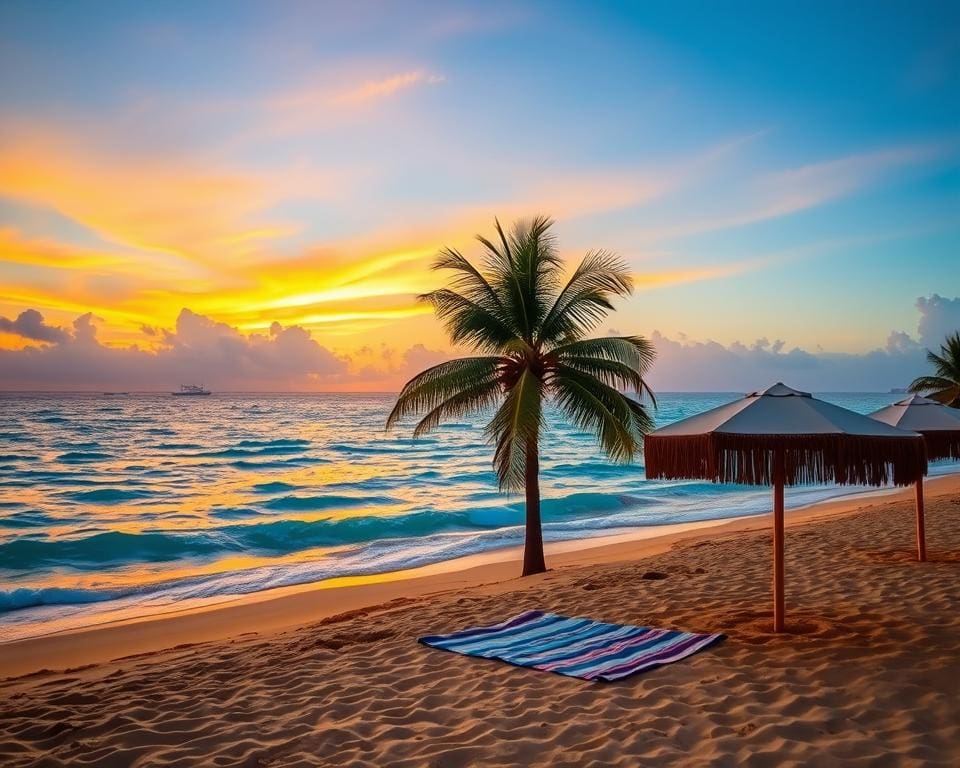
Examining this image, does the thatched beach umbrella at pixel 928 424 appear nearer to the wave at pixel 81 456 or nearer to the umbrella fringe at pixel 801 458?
the umbrella fringe at pixel 801 458

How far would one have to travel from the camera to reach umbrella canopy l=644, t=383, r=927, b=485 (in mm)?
6406

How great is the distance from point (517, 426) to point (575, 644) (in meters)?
4.65

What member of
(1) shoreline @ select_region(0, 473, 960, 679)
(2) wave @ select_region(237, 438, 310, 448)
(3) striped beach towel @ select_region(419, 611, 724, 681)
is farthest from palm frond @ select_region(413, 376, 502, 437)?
(2) wave @ select_region(237, 438, 310, 448)

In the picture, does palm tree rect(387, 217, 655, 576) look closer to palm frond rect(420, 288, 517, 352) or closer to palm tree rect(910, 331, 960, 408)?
palm frond rect(420, 288, 517, 352)

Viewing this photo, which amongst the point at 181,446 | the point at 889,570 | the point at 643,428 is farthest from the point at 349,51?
the point at 181,446

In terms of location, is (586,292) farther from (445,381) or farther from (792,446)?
(792,446)

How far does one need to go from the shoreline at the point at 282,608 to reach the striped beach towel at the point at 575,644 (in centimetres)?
322

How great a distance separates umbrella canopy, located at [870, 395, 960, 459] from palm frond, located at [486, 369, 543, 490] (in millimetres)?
4983

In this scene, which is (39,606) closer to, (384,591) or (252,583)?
(252,583)

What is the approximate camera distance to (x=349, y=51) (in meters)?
15.2

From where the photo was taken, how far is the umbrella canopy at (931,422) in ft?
32.4

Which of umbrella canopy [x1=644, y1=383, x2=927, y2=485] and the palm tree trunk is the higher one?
umbrella canopy [x1=644, y1=383, x2=927, y2=485]

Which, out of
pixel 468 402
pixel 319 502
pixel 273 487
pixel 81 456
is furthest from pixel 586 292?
pixel 81 456

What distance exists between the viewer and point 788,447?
6.40 m
